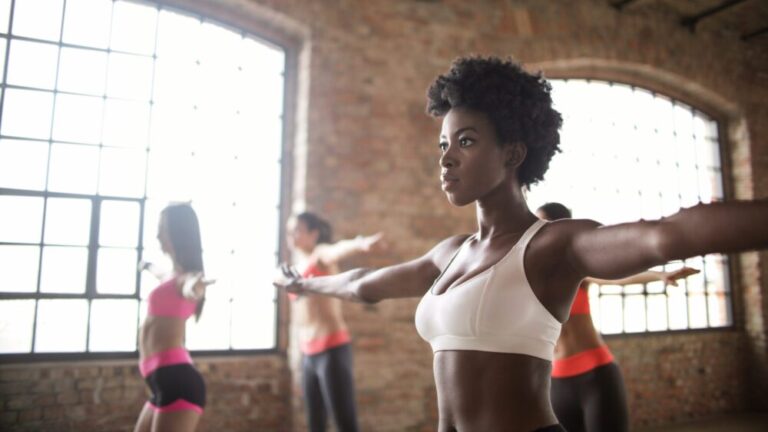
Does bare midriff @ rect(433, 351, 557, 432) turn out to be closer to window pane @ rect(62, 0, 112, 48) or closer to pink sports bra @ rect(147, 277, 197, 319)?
pink sports bra @ rect(147, 277, 197, 319)

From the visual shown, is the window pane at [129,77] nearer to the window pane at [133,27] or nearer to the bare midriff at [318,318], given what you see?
the window pane at [133,27]

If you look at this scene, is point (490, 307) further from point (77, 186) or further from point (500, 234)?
point (77, 186)

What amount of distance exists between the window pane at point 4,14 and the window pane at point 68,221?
123cm

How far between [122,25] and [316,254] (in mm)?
2283

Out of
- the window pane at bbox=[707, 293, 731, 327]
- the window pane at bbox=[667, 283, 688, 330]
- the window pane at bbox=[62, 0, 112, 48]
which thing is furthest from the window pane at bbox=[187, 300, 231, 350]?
the window pane at bbox=[707, 293, 731, 327]

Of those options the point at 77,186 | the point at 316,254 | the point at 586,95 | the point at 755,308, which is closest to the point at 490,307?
the point at 316,254

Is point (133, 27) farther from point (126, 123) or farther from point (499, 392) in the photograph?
point (499, 392)

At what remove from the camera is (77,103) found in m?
4.12

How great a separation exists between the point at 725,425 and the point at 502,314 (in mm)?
6022

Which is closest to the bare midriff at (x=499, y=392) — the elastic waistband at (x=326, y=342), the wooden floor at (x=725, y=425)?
the elastic waistband at (x=326, y=342)

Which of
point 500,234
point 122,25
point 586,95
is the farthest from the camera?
point 586,95

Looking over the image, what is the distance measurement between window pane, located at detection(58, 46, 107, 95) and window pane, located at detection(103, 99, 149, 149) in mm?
156

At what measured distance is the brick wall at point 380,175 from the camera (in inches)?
154

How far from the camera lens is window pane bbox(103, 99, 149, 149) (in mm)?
4211
